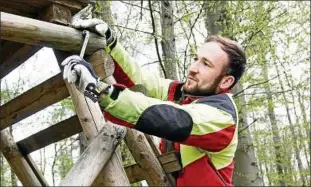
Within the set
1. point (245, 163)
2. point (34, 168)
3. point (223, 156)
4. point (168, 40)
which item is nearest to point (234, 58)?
point (223, 156)

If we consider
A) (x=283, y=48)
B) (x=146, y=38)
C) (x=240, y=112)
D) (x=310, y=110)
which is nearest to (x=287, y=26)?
(x=283, y=48)

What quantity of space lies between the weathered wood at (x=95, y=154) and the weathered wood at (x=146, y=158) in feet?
0.57

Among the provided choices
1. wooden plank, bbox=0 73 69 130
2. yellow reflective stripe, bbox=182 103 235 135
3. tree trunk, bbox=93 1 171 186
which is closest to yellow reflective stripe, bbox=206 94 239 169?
yellow reflective stripe, bbox=182 103 235 135

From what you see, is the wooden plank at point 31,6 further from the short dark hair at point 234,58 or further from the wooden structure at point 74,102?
the short dark hair at point 234,58

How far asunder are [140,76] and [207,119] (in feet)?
2.78

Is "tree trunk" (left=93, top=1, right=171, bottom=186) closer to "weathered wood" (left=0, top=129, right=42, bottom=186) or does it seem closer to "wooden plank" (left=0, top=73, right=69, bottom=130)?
"wooden plank" (left=0, top=73, right=69, bottom=130)

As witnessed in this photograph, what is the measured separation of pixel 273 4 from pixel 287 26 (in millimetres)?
731

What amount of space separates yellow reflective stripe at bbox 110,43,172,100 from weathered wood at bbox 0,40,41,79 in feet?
2.15

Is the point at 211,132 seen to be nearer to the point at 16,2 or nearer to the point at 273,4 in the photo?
the point at 16,2

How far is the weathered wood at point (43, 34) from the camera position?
1.95 m

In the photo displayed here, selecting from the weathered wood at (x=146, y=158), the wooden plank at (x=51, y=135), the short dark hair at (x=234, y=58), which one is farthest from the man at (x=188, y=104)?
the wooden plank at (x=51, y=135)

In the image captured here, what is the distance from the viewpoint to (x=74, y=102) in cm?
253

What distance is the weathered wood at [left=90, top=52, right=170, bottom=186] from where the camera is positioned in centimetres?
252

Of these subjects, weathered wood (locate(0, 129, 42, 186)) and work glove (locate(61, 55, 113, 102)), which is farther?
weathered wood (locate(0, 129, 42, 186))
